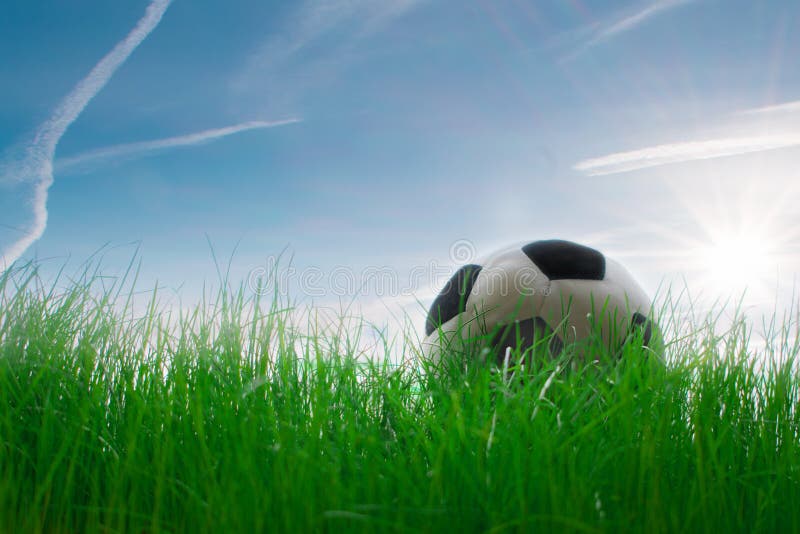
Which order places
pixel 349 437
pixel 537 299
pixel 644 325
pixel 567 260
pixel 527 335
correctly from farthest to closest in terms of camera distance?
1. pixel 567 260
2. pixel 537 299
3. pixel 527 335
4. pixel 644 325
5. pixel 349 437

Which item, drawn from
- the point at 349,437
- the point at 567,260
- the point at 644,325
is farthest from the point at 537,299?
the point at 349,437

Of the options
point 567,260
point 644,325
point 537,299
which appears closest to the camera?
point 644,325

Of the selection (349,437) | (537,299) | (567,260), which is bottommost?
(349,437)

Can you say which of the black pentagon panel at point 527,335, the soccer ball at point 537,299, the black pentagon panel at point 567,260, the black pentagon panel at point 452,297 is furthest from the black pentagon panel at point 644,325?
the black pentagon panel at point 452,297

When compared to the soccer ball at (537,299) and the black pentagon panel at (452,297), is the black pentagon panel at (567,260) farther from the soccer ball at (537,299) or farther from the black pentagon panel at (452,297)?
the black pentagon panel at (452,297)

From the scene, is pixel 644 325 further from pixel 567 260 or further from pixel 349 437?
pixel 349 437

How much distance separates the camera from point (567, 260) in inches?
157

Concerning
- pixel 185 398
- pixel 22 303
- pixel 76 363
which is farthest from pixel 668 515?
pixel 22 303

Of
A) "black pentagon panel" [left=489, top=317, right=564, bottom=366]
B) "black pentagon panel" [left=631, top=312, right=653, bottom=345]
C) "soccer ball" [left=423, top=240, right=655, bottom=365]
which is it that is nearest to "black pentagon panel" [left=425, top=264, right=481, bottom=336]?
"soccer ball" [left=423, top=240, right=655, bottom=365]

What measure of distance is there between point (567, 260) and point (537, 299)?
363 millimetres

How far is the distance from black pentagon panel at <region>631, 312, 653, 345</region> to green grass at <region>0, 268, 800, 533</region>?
244 mm

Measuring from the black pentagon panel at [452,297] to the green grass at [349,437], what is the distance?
22.5 inches

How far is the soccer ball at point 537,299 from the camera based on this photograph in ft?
11.9

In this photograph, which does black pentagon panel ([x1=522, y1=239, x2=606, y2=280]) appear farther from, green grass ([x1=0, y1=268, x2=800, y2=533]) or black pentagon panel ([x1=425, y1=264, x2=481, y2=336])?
green grass ([x1=0, y1=268, x2=800, y2=533])
